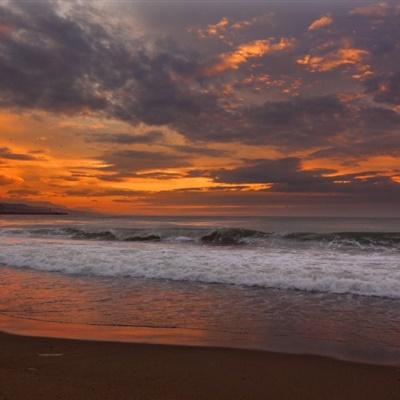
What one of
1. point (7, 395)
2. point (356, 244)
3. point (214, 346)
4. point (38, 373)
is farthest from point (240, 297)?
point (356, 244)

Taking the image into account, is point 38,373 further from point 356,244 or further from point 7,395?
point 356,244

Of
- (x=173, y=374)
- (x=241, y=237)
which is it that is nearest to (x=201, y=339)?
(x=173, y=374)

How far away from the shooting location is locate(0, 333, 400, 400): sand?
14.3 ft

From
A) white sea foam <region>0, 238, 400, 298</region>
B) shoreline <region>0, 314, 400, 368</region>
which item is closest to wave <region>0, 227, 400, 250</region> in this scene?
white sea foam <region>0, 238, 400, 298</region>

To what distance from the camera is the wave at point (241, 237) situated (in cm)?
2322

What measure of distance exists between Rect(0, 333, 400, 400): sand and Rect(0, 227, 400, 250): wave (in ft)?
56.5

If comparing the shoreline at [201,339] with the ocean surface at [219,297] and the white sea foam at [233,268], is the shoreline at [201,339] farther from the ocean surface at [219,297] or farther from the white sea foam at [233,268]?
the white sea foam at [233,268]

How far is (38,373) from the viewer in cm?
483

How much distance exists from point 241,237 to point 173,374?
22.5 meters

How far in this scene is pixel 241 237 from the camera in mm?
27266

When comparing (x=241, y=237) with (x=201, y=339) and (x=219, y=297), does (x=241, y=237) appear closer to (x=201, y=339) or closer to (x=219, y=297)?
(x=219, y=297)

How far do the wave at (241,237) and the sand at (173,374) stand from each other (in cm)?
1723

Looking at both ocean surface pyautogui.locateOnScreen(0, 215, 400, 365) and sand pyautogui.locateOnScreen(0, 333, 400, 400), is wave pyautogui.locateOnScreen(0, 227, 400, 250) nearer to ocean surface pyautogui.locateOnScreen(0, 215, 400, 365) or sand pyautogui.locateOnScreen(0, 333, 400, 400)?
ocean surface pyautogui.locateOnScreen(0, 215, 400, 365)

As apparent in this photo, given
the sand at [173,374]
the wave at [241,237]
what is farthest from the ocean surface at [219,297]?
the wave at [241,237]
